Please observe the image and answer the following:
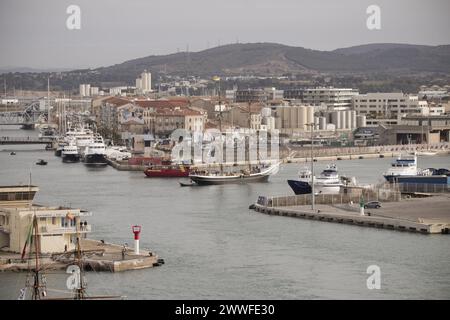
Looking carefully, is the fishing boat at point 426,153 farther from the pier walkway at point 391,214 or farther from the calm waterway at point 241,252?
the pier walkway at point 391,214

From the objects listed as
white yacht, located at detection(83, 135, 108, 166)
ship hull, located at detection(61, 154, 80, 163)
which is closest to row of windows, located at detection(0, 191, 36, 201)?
white yacht, located at detection(83, 135, 108, 166)

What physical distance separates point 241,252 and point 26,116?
113 feet

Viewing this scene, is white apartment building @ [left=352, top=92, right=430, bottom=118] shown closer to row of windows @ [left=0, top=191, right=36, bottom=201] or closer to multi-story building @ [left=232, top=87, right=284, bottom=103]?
multi-story building @ [left=232, top=87, right=284, bottom=103]

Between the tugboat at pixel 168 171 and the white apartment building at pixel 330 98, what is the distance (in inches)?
667

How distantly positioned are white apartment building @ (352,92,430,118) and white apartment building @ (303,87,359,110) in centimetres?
45

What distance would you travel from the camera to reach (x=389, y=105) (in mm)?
35656

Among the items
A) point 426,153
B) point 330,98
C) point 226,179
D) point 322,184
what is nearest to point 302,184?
point 322,184

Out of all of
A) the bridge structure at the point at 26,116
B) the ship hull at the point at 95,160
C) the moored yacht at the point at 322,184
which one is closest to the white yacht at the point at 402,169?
the moored yacht at the point at 322,184

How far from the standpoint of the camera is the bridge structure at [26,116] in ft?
137

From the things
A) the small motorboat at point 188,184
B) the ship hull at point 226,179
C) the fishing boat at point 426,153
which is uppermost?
the ship hull at point 226,179

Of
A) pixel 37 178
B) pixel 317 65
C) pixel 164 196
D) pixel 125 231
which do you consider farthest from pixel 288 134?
pixel 317 65

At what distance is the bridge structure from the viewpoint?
41.8m

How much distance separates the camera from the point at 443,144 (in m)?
28.1
